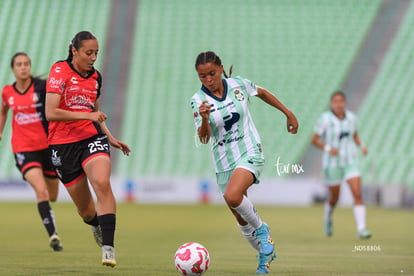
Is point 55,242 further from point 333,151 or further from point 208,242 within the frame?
point 333,151

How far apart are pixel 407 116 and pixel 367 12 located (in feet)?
16.9

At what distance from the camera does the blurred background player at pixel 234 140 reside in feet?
26.7

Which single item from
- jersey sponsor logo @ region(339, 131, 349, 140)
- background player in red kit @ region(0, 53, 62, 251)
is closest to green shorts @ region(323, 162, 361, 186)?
jersey sponsor logo @ region(339, 131, 349, 140)

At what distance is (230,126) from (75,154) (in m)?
1.52

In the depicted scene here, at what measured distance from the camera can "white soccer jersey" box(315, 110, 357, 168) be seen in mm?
15273

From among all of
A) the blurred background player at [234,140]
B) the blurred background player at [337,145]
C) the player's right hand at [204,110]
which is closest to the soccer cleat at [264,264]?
the blurred background player at [234,140]

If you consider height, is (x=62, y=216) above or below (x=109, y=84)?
below

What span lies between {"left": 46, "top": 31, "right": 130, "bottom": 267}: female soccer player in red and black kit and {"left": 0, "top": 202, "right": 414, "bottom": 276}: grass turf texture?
2.10ft

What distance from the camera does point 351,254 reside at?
10984mm

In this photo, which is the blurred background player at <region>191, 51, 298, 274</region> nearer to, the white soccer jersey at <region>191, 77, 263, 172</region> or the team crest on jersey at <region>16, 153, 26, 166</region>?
the white soccer jersey at <region>191, 77, 263, 172</region>

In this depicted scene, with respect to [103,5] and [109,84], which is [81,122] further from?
[103,5]

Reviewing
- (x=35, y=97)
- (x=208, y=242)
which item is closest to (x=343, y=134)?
(x=208, y=242)

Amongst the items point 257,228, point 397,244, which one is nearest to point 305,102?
point 397,244

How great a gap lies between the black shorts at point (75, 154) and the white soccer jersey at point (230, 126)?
3.15 ft
